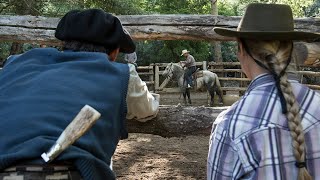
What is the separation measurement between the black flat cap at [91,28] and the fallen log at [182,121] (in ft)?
4.27

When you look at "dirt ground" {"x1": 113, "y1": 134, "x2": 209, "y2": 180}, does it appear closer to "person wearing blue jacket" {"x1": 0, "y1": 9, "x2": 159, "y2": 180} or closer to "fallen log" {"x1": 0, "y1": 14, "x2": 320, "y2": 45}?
"fallen log" {"x1": 0, "y1": 14, "x2": 320, "y2": 45}

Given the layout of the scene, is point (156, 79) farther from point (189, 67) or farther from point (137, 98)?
point (137, 98)

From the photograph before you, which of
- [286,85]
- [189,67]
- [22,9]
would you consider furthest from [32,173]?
[189,67]

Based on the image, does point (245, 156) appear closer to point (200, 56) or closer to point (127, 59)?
point (127, 59)

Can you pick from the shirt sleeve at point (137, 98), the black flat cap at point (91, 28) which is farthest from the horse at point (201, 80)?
the black flat cap at point (91, 28)

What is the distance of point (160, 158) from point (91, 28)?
15.0ft

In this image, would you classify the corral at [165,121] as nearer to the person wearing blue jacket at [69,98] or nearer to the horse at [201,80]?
the person wearing blue jacket at [69,98]

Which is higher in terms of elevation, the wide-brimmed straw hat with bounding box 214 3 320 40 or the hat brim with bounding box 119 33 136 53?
the wide-brimmed straw hat with bounding box 214 3 320 40

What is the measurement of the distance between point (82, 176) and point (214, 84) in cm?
1474

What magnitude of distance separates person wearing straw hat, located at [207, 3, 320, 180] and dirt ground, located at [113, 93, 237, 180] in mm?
3752

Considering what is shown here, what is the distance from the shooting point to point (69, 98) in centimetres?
166

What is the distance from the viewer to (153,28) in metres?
4.91

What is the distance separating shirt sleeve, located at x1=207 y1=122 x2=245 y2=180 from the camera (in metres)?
1.54

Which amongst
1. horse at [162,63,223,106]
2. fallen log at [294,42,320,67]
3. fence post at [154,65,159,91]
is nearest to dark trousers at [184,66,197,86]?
horse at [162,63,223,106]
